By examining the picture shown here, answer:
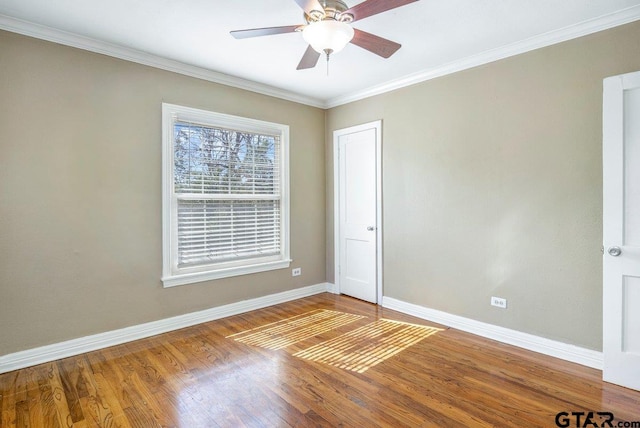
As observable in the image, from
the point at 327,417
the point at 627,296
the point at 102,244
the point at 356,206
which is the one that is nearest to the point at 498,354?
the point at 627,296

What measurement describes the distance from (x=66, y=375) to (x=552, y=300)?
12.4 ft

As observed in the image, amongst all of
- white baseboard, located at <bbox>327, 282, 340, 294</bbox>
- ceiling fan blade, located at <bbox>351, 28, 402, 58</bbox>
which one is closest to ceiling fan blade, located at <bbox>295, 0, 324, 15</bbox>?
ceiling fan blade, located at <bbox>351, 28, 402, 58</bbox>

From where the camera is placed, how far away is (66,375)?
8.18 ft

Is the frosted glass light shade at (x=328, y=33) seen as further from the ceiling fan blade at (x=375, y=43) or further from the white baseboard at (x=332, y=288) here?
the white baseboard at (x=332, y=288)

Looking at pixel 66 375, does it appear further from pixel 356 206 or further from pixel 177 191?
pixel 356 206

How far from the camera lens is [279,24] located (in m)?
2.60

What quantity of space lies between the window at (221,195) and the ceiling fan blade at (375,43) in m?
1.93

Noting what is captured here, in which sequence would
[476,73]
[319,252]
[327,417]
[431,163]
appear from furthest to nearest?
[319,252], [431,163], [476,73], [327,417]

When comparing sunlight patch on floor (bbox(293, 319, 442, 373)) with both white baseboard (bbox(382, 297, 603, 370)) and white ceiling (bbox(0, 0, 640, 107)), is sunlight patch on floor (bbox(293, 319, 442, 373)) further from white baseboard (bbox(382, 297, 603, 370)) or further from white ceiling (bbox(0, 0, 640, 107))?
white ceiling (bbox(0, 0, 640, 107))

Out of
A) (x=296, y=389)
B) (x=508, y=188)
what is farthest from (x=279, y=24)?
(x=296, y=389)

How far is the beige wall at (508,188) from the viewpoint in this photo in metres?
2.59

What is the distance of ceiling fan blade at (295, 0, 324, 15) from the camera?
72.8 inches

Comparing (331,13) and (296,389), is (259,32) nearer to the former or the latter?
(331,13)

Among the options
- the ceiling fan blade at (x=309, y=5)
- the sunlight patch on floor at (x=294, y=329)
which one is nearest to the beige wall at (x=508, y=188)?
A: the sunlight patch on floor at (x=294, y=329)
